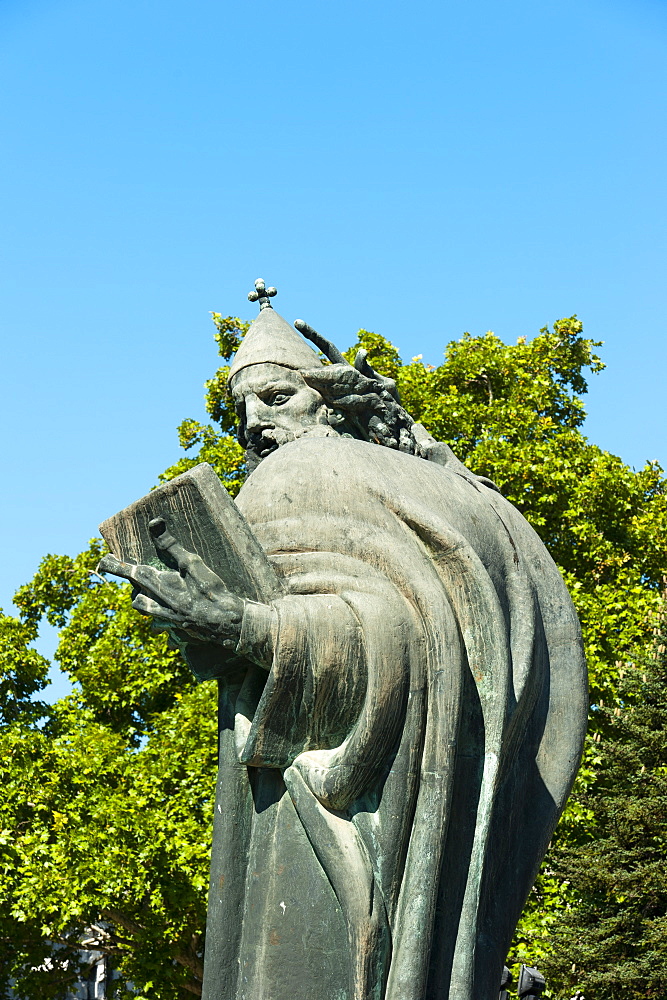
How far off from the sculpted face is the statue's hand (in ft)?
2.83

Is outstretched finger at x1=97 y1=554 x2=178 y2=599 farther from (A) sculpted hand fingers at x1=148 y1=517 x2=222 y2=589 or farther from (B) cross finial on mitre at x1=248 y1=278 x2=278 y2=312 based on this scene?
(B) cross finial on mitre at x1=248 y1=278 x2=278 y2=312

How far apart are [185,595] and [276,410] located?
1.13 meters

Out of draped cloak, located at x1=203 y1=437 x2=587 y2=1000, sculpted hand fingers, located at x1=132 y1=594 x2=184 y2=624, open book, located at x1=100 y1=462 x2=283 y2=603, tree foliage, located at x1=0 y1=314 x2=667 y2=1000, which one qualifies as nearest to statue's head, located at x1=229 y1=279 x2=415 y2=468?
draped cloak, located at x1=203 y1=437 x2=587 y2=1000

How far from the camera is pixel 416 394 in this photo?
20.0 m

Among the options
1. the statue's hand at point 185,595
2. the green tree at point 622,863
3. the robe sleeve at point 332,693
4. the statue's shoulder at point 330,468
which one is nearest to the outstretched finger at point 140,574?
the statue's hand at point 185,595

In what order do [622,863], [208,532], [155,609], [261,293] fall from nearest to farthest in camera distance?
[155,609] → [208,532] → [261,293] → [622,863]

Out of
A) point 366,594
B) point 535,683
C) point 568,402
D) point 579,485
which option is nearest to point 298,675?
point 366,594

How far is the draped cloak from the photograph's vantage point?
3594mm

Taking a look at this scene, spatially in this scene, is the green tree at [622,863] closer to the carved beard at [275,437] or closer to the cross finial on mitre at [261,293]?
the cross finial on mitre at [261,293]

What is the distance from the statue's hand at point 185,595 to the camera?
12.1 feet

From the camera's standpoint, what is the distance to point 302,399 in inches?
183

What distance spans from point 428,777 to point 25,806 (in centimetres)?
1362

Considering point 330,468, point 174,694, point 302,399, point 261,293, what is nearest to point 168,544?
point 330,468

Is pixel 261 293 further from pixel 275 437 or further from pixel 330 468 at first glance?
pixel 330 468
